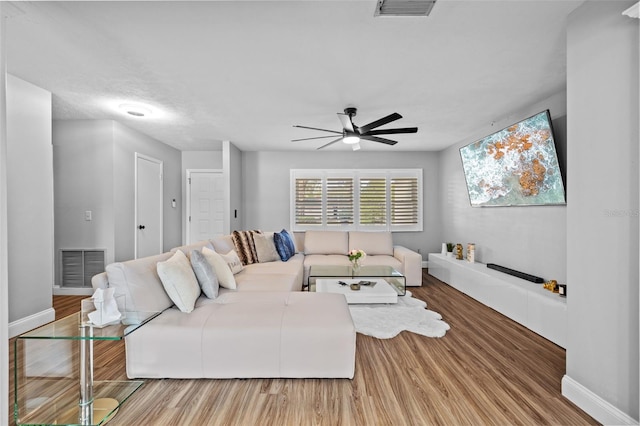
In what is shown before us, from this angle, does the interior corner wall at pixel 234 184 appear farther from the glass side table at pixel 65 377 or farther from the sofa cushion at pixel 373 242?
the glass side table at pixel 65 377

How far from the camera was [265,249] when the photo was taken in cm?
471

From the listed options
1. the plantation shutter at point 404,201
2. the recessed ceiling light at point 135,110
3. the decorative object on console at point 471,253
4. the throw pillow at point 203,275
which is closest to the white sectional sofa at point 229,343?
the throw pillow at point 203,275

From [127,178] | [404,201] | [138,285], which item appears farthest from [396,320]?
[127,178]

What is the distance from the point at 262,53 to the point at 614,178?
245 cm

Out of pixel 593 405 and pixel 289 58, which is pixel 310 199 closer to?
pixel 289 58

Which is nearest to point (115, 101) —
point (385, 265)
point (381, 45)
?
point (381, 45)

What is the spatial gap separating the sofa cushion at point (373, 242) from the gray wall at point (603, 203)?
3.61 m

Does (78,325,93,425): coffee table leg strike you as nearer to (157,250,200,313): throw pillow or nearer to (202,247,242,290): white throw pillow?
(157,250,200,313): throw pillow

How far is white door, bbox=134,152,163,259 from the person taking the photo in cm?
512

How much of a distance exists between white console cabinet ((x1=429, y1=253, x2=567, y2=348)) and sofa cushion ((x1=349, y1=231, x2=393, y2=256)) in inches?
41.4

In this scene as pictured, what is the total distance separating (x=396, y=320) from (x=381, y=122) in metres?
2.05

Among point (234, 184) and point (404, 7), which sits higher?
point (404, 7)

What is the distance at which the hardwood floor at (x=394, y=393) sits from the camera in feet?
5.93

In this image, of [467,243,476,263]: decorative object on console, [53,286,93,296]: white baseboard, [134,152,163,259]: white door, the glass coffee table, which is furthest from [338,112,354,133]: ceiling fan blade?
[53,286,93,296]: white baseboard
